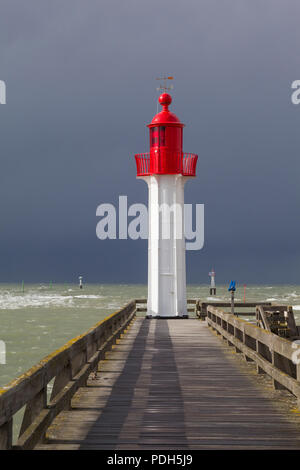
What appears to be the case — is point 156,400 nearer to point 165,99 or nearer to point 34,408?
point 34,408

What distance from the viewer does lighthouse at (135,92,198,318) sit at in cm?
2428

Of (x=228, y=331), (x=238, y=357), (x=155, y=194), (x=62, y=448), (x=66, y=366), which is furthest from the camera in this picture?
(x=155, y=194)

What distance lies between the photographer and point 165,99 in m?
25.6

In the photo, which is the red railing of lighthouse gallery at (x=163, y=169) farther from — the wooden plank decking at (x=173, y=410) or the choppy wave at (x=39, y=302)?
the choppy wave at (x=39, y=302)

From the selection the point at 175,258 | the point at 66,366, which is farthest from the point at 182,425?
the point at 175,258

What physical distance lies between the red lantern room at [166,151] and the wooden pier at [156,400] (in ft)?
39.5

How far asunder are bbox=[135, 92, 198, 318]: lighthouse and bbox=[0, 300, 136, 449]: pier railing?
45.9ft

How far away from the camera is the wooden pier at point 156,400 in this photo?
6191 mm

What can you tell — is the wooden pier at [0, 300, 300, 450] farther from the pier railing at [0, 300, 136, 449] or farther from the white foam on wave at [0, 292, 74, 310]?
the white foam on wave at [0, 292, 74, 310]

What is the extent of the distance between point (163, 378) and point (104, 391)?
170cm

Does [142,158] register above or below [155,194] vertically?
above

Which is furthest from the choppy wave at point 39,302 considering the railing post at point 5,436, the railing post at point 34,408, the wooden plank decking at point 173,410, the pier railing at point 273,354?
the railing post at point 5,436
